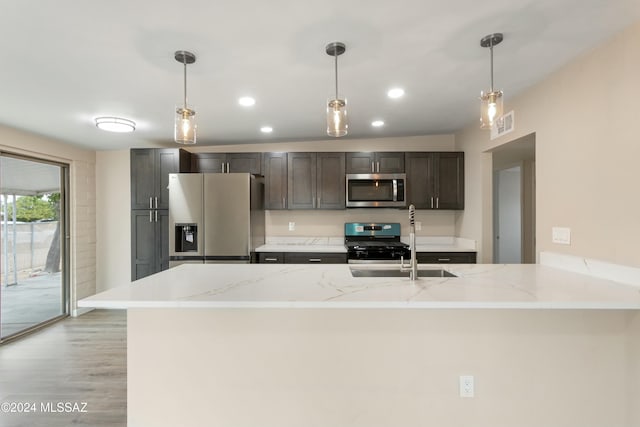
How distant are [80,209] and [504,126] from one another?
16.5 ft

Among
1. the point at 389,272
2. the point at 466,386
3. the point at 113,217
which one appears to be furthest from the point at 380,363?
the point at 113,217

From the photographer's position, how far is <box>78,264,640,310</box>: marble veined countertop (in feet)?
4.49

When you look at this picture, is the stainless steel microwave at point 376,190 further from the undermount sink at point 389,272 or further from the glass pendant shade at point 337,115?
the glass pendant shade at point 337,115

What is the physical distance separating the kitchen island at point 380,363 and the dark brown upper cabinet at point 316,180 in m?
2.27

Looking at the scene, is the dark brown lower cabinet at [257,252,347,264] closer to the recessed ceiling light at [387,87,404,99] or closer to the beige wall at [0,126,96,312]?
the recessed ceiling light at [387,87,404,99]

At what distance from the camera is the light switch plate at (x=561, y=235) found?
211 centimetres

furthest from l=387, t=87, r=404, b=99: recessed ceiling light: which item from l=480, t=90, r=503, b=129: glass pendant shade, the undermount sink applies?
the undermount sink

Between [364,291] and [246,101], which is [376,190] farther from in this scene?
[364,291]

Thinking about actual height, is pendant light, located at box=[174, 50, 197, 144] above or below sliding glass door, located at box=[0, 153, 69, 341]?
above

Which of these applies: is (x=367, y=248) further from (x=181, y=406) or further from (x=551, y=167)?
(x=181, y=406)

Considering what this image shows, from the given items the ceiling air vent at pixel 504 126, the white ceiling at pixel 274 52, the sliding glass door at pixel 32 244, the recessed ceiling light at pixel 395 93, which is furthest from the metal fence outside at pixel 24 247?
the ceiling air vent at pixel 504 126

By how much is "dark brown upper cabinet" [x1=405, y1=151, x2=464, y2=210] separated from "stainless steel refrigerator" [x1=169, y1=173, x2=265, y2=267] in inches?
78.3

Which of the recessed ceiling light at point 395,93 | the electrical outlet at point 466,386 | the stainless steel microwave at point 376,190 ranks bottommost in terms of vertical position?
the electrical outlet at point 466,386

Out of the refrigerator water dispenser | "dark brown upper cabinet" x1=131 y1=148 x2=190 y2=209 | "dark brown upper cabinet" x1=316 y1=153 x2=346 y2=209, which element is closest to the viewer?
the refrigerator water dispenser
